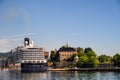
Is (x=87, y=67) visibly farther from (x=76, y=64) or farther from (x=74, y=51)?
(x=74, y=51)

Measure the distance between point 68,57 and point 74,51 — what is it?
2.55 meters

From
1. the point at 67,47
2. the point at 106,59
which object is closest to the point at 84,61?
the point at 106,59

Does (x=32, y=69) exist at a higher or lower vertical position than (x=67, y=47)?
lower

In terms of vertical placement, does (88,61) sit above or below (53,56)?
below

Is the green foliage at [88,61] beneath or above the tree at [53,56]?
beneath

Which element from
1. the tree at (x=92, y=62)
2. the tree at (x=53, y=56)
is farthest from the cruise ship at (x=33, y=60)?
the tree at (x=92, y=62)

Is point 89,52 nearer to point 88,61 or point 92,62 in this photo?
point 88,61

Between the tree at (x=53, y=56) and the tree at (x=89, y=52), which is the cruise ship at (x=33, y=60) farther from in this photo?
the tree at (x=89, y=52)

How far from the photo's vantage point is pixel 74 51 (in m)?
87.6

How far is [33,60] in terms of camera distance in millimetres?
76625

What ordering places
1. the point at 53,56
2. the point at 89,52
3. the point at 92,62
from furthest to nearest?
1. the point at 53,56
2. the point at 89,52
3. the point at 92,62

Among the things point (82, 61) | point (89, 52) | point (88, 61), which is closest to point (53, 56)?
point (89, 52)

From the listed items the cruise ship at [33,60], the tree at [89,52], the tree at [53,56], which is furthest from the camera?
the tree at [53,56]

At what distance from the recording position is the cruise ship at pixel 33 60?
6783 cm
